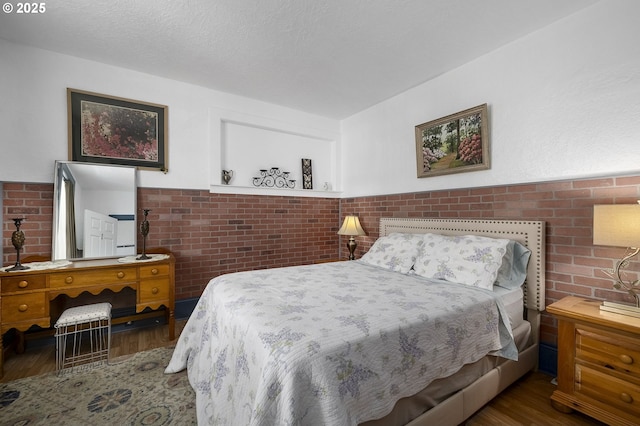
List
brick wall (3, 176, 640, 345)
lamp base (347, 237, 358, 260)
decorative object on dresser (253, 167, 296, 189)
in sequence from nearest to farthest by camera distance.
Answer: brick wall (3, 176, 640, 345)
decorative object on dresser (253, 167, 296, 189)
lamp base (347, 237, 358, 260)

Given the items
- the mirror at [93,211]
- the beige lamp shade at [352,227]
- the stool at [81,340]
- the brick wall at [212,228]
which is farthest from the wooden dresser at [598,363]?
the mirror at [93,211]

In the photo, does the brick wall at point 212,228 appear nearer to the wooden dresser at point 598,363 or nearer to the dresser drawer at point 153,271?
the dresser drawer at point 153,271

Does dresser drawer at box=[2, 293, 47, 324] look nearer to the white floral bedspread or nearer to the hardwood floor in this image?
the hardwood floor

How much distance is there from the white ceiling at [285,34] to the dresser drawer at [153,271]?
2.04 meters

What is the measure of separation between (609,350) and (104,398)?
3149 mm

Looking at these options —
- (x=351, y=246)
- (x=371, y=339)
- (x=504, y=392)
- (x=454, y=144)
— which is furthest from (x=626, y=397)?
(x=351, y=246)

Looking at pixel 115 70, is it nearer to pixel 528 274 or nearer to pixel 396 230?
pixel 396 230

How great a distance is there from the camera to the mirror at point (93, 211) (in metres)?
2.58

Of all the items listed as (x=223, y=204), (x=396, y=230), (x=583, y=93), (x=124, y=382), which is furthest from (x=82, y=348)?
(x=583, y=93)

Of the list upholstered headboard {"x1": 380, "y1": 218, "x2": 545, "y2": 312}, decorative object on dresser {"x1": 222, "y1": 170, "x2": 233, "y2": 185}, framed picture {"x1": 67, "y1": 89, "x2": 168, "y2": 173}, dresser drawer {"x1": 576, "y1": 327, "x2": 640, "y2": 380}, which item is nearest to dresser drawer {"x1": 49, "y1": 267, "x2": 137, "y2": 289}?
framed picture {"x1": 67, "y1": 89, "x2": 168, "y2": 173}

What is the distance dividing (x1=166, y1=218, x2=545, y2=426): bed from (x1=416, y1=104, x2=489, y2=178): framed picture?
62cm

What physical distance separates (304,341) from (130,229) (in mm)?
2632

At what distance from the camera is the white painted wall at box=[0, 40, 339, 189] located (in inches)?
95.1

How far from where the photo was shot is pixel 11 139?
7.91 ft
